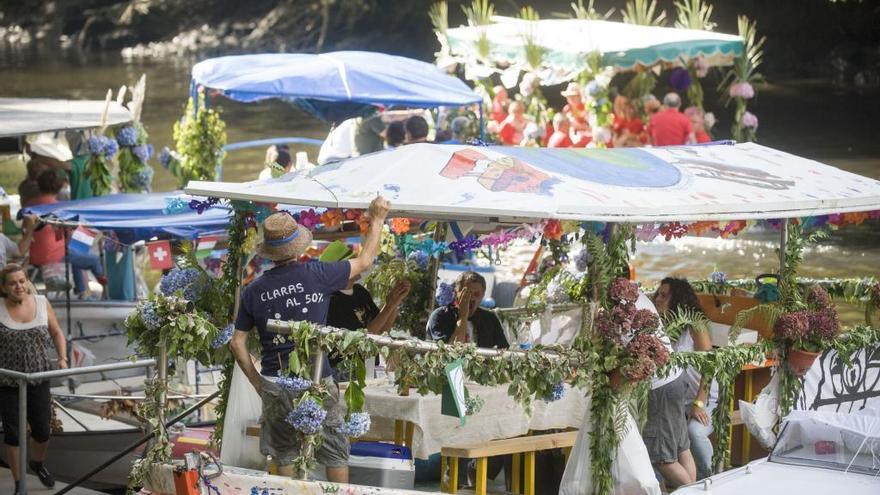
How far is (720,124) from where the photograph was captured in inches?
1273

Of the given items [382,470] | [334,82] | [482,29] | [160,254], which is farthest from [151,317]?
[482,29]

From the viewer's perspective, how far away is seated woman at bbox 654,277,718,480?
8680mm

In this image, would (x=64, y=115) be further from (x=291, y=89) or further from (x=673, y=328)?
(x=673, y=328)

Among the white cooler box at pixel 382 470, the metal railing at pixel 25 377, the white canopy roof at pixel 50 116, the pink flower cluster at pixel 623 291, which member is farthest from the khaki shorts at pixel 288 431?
the white canopy roof at pixel 50 116

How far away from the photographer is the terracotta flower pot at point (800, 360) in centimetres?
852

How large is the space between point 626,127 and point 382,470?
12256 millimetres

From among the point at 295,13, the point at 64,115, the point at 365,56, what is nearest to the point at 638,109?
the point at 365,56

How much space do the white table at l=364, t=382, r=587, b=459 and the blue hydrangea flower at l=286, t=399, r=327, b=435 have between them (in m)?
1.19

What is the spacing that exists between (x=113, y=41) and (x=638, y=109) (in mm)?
46288

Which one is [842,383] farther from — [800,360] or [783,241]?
[783,241]

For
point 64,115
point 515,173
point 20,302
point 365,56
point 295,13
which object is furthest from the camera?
point 295,13

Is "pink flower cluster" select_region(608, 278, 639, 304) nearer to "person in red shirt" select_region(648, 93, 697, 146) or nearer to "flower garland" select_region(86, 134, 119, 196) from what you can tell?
"flower garland" select_region(86, 134, 119, 196)

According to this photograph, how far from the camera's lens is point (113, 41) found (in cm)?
6166

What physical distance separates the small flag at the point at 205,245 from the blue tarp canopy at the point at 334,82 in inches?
142
